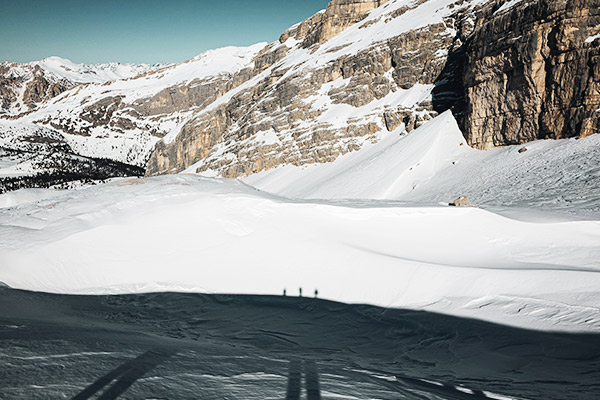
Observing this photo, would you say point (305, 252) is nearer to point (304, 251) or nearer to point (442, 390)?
point (304, 251)

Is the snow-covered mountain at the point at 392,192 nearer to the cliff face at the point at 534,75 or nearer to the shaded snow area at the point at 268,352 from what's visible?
the cliff face at the point at 534,75

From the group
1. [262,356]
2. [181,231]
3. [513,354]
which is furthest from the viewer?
[181,231]

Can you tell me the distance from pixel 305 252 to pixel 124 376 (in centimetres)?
540

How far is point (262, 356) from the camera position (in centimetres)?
408

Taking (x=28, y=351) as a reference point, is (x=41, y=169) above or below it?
above

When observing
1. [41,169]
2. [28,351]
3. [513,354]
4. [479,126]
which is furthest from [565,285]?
[41,169]

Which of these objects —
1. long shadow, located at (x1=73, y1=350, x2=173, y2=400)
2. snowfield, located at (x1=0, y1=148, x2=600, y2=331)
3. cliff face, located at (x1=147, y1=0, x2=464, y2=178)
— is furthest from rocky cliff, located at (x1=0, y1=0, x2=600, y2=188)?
long shadow, located at (x1=73, y1=350, x2=173, y2=400)

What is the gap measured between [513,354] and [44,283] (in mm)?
8809

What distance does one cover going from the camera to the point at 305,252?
8070mm

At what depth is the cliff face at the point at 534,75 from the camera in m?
23.0

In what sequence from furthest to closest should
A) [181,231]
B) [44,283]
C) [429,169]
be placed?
[429,169]
[181,231]
[44,283]

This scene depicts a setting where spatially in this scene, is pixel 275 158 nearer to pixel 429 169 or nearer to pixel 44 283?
pixel 429 169

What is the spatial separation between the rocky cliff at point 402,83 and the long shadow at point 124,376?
28739 millimetres

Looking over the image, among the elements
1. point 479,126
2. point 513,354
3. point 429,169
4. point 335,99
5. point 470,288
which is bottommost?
point 513,354
